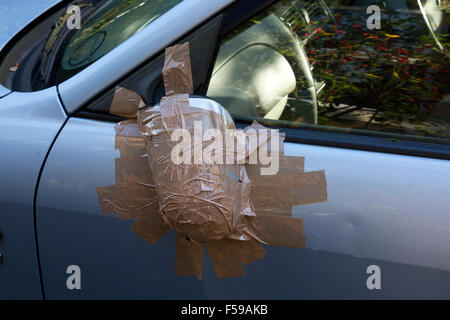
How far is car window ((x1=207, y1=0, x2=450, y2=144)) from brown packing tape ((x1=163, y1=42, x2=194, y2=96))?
0.12 metres

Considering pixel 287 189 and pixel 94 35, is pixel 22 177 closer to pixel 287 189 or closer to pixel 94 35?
pixel 94 35

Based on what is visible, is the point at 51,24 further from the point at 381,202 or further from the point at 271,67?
the point at 381,202

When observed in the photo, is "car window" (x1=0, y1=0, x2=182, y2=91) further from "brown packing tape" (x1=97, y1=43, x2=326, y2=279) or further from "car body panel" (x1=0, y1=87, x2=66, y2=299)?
"brown packing tape" (x1=97, y1=43, x2=326, y2=279)

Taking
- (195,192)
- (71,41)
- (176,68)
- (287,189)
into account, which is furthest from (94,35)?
(287,189)

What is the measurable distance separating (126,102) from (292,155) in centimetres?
52

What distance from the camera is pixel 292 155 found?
133 cm

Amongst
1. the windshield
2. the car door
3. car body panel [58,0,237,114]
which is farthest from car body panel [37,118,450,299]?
the windshield

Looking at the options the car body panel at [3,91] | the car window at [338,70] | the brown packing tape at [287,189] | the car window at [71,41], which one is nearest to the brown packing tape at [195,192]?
the brown packing tape at [287,189]

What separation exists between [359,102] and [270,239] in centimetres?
52

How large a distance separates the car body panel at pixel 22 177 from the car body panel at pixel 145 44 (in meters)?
0.14

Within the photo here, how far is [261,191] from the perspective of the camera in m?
1.30

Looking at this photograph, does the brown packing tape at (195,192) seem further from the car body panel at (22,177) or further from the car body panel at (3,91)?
the car body panel at (3,91)

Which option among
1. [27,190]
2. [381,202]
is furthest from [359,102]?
[27,190]

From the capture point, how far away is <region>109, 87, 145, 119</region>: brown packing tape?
1416 millimetres
